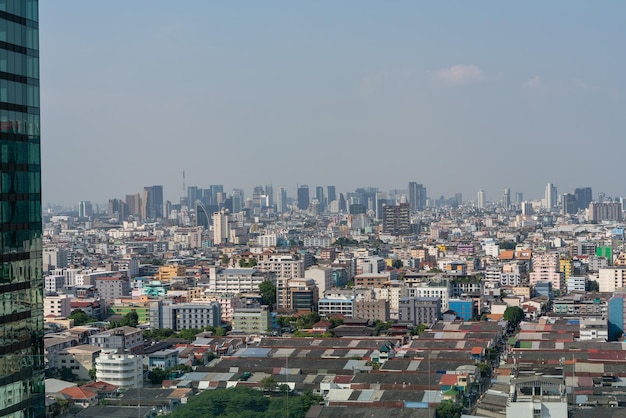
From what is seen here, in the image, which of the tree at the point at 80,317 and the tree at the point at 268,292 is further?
the tree at the point at 268,292

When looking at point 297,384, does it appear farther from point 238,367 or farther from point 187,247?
point 187,247

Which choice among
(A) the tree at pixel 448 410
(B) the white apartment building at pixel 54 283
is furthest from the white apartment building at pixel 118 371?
(B) the white apartment building at pixel 54 283

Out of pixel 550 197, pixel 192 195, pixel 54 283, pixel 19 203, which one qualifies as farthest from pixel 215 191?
pixel 19 203

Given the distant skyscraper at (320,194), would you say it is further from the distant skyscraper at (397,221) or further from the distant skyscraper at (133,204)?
the distant skyscraper at (397,221)

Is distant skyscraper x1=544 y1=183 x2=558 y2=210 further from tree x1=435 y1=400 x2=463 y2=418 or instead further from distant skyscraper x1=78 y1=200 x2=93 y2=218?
tree x1=435 y1=400 x2=463 y2=418

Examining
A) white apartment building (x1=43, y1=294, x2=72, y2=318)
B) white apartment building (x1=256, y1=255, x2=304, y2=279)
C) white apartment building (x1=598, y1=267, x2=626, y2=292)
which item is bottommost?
white apartment building (x1=43, y1=294, x2=72, y2=318)

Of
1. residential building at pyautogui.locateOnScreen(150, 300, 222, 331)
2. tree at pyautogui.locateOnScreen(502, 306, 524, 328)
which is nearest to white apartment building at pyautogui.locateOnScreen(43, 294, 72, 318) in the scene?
residential building at pyautogui.locateOnScreen(150, 300, 222, 331)

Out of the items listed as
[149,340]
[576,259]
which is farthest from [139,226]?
[149,340]
